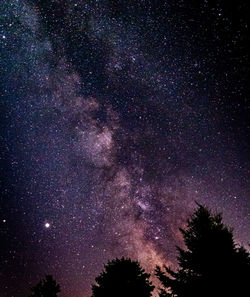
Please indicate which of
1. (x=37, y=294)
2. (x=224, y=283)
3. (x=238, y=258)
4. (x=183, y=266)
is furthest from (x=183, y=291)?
(x=37, y=294)

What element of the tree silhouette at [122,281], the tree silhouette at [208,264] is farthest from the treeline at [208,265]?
the tree silhouette at [122,281]

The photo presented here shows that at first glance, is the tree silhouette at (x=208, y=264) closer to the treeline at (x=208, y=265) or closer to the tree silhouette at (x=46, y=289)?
the treeline at (x=208, y=265)

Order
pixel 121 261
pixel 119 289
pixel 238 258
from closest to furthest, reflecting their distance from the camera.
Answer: pixel 238 258, pixel 119 289, pixel 121 261

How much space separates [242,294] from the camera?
7566 mm

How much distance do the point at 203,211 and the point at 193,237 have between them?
1.24 meters

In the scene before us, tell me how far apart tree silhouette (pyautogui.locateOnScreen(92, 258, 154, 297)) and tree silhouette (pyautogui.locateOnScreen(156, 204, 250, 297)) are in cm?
422

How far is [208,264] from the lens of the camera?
28.3 feet

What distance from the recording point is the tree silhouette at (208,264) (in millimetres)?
7906

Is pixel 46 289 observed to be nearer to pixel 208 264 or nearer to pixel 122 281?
pixel 122 281

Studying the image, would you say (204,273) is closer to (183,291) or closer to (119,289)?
(183,291)

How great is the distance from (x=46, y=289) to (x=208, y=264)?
56.9 feet

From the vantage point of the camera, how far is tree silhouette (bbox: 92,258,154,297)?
13000 mm

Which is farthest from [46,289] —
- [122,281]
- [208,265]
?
[208,265]

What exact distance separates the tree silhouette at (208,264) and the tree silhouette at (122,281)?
422cm
